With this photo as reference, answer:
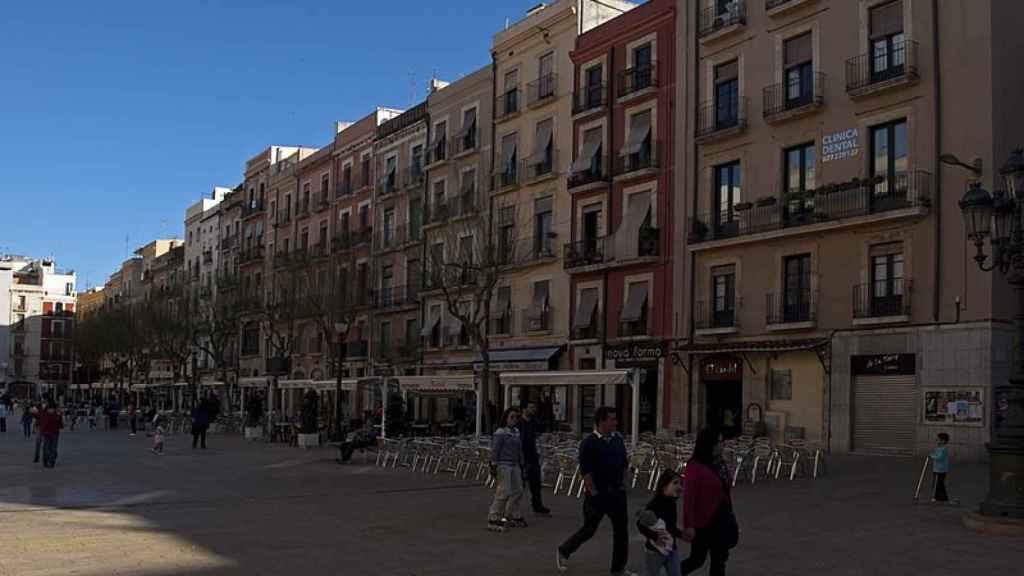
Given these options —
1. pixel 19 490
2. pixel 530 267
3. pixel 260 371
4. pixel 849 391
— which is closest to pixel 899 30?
pixel 849 391

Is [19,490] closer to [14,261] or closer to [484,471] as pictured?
[484,471]

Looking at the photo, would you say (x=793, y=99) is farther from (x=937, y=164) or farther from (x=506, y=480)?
(x=506, y=480)

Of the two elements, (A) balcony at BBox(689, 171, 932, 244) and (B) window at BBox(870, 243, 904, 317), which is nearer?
(A) balcony at BBox(689, 171, 932, 244)

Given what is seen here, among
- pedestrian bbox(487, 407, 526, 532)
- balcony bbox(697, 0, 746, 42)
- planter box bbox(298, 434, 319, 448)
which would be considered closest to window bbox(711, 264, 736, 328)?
balcony bbox(697, 0, 746, 42)

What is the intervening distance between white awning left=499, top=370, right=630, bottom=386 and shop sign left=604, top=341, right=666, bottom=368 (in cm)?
922

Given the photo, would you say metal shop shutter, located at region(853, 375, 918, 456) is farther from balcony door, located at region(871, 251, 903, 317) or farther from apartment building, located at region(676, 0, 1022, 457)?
balcony door, located at region(871, 251, 903, 317)

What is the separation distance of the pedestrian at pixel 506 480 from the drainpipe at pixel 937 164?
51.6ft

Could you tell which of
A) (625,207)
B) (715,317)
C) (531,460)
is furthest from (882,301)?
(531,460)

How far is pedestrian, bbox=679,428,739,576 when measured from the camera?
8.55m

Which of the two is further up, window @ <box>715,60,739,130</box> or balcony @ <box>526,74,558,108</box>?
balcony @ <box>526,74,558,108</box>

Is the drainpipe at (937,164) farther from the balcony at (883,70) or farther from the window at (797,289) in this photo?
the window at (797,289)

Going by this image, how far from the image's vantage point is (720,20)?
33094 mm

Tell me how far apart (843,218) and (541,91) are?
1653 centimetres

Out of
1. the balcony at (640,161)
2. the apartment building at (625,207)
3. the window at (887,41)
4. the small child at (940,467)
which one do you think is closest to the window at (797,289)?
the apartment building at (625,207)
